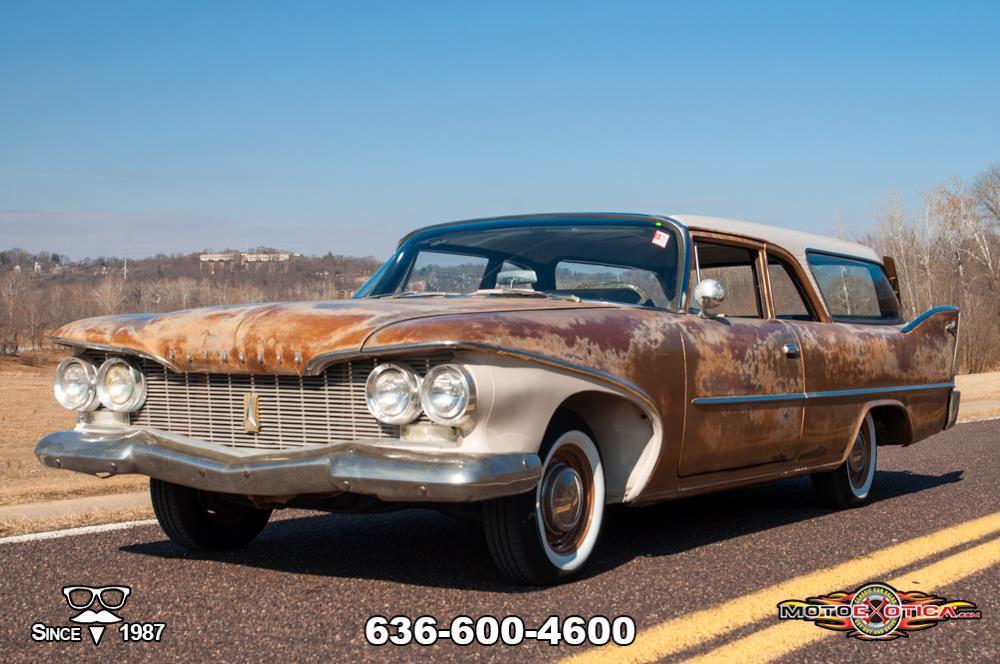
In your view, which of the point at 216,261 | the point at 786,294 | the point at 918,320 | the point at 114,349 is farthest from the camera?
the point at 216,261

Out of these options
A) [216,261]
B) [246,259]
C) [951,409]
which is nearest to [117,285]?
[216,261]

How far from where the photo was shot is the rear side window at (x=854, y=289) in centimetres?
666

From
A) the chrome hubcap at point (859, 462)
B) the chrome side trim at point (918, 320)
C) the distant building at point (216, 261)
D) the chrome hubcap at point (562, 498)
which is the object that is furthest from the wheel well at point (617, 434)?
the distant building at point (216, 261)

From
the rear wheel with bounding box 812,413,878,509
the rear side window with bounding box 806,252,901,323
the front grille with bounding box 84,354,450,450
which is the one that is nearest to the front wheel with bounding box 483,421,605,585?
the front grille with bounding box 84,354,450,450

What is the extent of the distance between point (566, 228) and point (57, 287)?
126247 millimetres

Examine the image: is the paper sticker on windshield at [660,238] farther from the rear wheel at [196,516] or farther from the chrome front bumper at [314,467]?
the rear wheel at [196,516]

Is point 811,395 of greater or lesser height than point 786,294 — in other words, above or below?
below

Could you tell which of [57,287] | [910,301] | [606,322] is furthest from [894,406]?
[57,287]

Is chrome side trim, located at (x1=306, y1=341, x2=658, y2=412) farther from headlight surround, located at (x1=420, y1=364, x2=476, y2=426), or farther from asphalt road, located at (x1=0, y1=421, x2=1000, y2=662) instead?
asphalt road, located at (x1=0, y1=421, x2=1000, y2=662)

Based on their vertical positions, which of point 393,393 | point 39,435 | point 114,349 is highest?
point 114,349

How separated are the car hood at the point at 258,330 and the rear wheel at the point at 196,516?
0.71 meters

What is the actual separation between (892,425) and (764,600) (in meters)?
3.44

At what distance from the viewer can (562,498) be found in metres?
4.34

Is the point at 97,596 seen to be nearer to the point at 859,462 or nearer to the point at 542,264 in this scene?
the point at 542,264
